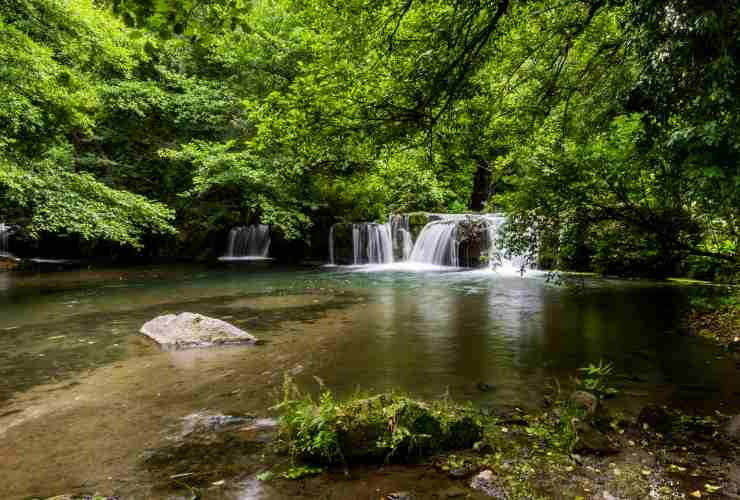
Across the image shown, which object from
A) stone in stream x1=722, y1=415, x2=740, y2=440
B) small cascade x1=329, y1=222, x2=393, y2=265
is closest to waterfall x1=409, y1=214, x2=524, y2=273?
small cascade x1=329, y1=222, x2=393, y2=265

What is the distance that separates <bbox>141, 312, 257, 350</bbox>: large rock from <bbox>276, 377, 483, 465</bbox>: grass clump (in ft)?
12.4

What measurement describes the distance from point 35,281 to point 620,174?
17684 mm

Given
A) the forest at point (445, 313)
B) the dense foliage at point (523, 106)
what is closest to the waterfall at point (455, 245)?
the forest at point (445, 313)

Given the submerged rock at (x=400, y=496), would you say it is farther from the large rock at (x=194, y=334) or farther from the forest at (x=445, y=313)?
the large rock at (x=194, y=334)

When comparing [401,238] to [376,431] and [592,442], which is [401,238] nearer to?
[592,442]

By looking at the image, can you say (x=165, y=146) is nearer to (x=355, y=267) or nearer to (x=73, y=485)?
(x=355, y=267)

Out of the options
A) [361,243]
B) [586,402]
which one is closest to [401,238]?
[361,243]

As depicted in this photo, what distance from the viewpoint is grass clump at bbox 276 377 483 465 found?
3.58m

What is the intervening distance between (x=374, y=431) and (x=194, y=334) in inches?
182

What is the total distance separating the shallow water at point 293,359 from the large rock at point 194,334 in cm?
29

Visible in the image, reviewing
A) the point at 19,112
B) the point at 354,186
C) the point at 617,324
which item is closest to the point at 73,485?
the point at 617,324

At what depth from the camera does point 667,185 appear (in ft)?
15.4

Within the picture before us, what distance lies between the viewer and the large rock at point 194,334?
7289 millimetres

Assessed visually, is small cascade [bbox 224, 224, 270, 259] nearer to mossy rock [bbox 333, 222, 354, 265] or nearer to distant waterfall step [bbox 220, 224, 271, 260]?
distant waterfall step [bbox 220, 224, 271, 260]
